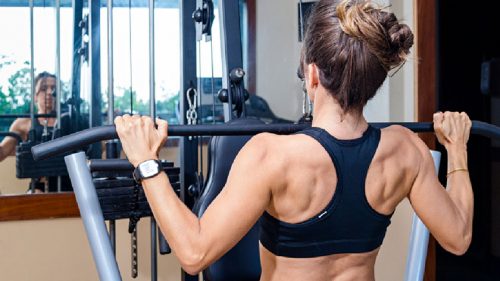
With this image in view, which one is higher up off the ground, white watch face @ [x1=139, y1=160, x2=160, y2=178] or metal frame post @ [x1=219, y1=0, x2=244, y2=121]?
metal frame post @ [x1=219, y1=0, x2=244, y2=121]

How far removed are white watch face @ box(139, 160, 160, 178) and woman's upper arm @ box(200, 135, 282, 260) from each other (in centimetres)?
13

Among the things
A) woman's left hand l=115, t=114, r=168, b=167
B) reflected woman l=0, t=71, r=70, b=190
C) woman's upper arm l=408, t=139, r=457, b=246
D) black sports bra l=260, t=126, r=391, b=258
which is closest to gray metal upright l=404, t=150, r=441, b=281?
woman's upper arm l=408, t=139, r=457, b=246

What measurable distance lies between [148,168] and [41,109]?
142 centimetres

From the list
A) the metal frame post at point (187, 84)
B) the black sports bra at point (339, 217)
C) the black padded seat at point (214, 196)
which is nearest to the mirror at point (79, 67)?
the metal frame post at point (187, 84)

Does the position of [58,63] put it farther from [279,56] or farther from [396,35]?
[396,35]

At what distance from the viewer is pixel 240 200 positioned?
1.21 meters

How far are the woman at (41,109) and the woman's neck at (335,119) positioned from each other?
1.52 metres

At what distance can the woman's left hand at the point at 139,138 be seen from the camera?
1.27 metres

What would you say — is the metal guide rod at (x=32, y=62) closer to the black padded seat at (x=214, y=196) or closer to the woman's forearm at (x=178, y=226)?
the black padded seat at (x=214, y=196)

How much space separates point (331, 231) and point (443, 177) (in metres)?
3.31

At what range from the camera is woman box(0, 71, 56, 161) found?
8.12ft

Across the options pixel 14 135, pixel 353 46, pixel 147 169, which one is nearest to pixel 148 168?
pixel 147 169

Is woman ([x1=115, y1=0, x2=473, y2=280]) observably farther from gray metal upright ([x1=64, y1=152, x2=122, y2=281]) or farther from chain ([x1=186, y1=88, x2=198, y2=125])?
chain ([x1=186, y1=88, x2=198, y2=125])

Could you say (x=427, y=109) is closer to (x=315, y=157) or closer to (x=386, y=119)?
(x=386, y=119)
